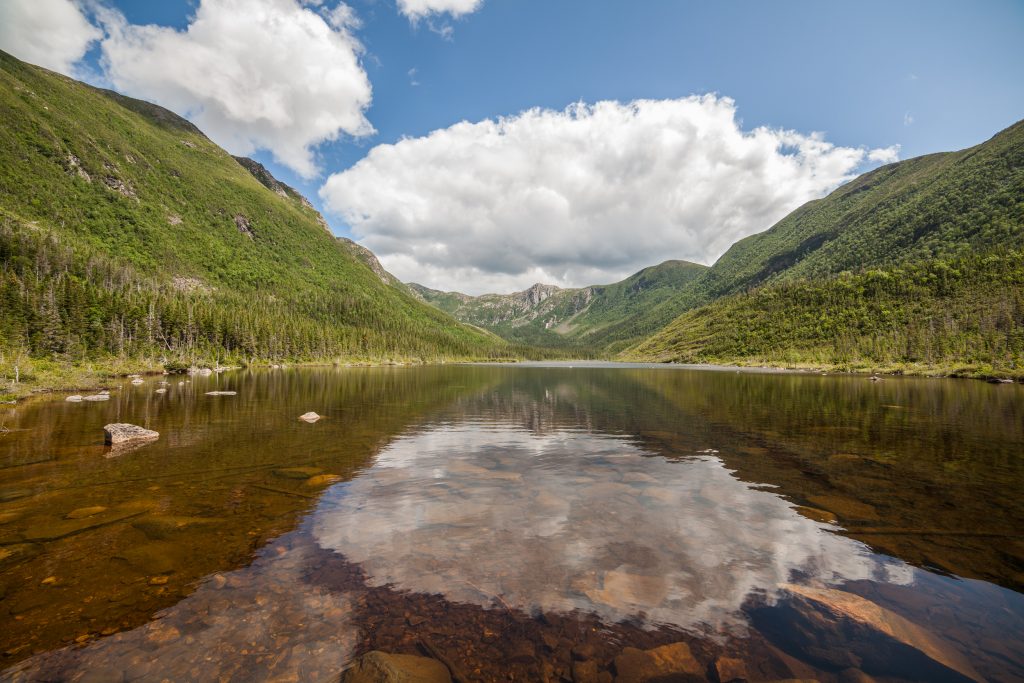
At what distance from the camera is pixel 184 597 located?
32.9 feet

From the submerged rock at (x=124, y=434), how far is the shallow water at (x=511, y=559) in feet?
4.66

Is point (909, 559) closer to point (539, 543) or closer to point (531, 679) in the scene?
point (539, 543)

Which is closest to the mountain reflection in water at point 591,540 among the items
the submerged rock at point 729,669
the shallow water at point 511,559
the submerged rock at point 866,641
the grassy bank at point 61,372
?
the shallow water at point 511,559

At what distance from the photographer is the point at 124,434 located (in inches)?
A: 1065

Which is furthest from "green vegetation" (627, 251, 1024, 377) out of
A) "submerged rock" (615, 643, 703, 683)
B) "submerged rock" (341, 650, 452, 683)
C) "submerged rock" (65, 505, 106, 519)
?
"submerged rock" (65, 505, 106, 519)

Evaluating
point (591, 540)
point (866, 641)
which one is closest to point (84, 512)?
point (591, 540)

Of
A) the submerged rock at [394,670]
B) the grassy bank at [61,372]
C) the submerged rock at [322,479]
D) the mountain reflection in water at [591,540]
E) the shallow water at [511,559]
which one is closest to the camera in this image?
the submerged rock at [394,670]

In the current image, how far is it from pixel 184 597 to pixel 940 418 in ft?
181

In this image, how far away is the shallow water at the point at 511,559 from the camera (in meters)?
8.27

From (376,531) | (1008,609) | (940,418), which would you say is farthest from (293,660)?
(940,418)

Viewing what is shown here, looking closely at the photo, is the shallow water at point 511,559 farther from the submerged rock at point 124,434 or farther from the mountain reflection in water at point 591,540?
the submerged rock at point 124,434

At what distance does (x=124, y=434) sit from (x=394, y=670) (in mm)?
29708

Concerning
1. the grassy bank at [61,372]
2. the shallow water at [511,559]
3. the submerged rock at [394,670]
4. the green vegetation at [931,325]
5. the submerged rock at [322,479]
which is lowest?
the submerged rock at [322,479]

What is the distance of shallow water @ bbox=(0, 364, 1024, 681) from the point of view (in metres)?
8.27
